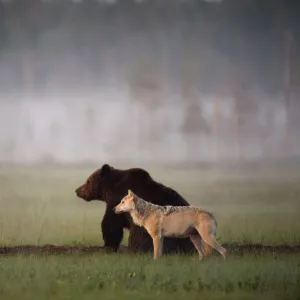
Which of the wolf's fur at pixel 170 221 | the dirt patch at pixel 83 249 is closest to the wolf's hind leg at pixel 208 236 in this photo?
the wolf's fur at pixel 170 221

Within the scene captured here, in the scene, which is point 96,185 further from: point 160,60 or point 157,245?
point 160,60

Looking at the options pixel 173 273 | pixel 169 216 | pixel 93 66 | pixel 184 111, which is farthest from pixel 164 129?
pixel 173 273

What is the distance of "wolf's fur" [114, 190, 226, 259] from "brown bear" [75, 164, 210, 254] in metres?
0.33

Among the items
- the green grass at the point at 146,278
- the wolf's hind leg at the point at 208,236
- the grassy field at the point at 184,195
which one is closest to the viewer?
the green grass at the point at 146,278

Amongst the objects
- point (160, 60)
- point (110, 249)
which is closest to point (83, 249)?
point (110, 249)

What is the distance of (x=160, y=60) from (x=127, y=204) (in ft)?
6.49

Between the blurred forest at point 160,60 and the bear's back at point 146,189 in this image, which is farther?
the blurred forest at point 160,60

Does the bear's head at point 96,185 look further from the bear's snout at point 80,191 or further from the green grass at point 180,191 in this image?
the green grass at point 180,191

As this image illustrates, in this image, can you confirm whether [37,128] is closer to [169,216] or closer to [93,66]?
[93,66]

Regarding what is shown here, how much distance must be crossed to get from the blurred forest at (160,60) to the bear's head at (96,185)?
2.51ft

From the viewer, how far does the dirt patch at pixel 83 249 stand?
810cm

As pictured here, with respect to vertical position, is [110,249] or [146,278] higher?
[110,249]

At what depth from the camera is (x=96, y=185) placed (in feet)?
26.6

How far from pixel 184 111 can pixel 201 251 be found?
1867mm
